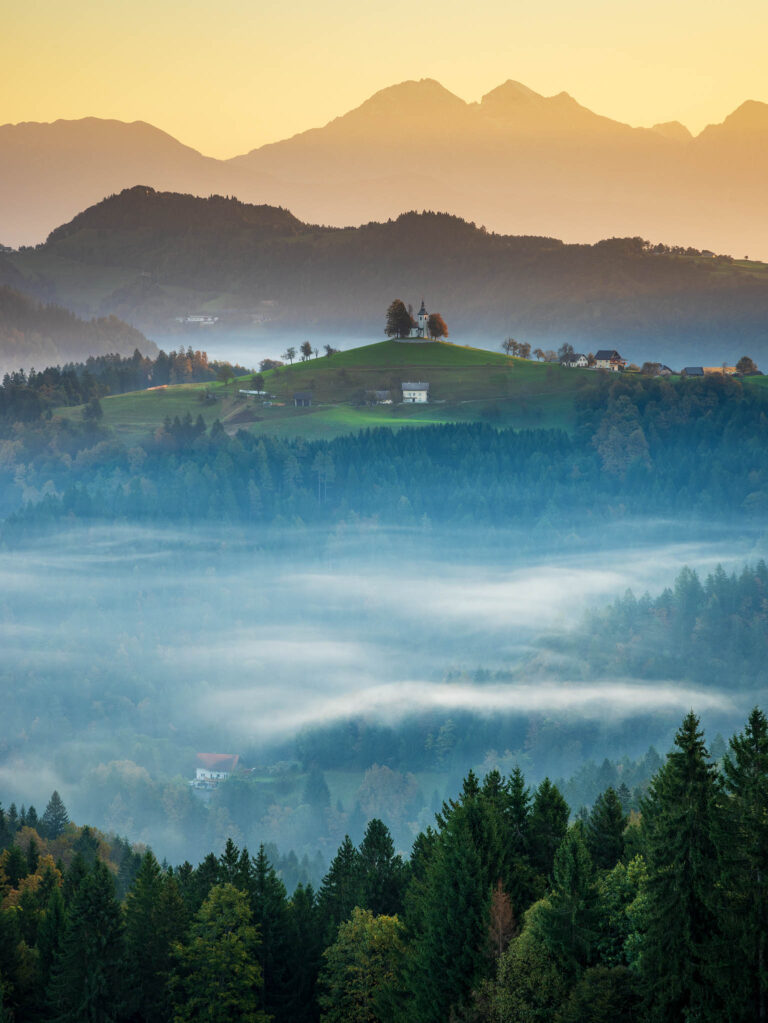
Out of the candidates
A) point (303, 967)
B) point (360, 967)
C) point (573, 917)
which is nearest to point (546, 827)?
point (360, 967)

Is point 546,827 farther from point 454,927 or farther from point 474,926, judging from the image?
point 454,927

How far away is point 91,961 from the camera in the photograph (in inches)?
1908

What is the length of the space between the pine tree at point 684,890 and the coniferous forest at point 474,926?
2.0 inches

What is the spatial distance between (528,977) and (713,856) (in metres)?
7.09

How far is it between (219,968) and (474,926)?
10556 millimetres

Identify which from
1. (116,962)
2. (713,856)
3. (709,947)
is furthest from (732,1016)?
(116,962)

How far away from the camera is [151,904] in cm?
5216

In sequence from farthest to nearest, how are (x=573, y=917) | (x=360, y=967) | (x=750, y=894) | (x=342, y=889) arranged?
1. (x=342, y=889)
2. (x=360, y=967)
3. (x=573, y=917)
4. (x=750, y=894)

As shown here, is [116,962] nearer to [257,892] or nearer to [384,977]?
[257,892]

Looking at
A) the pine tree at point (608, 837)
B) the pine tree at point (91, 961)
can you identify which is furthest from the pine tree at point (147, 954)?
the pine tree at point (608, 837)

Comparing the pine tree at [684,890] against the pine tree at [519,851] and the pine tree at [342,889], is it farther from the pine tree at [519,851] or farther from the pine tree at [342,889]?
the pine tree at [342,889]

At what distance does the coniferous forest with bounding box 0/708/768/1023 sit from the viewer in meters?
34.3

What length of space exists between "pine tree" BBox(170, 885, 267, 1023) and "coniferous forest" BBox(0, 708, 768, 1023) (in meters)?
0.08

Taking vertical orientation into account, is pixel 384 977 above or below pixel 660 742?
above
